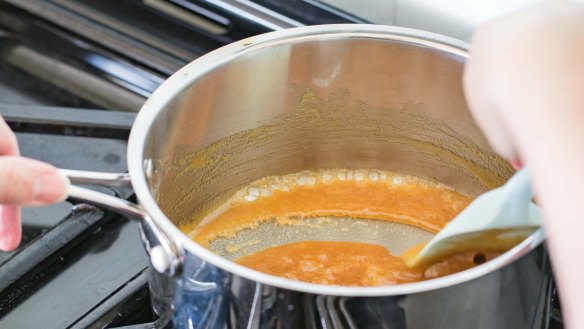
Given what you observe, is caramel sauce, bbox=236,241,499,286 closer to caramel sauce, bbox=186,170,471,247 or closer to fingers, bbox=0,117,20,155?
caramel sauce, bbox=186,170,471,247

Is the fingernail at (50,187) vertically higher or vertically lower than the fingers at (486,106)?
lower

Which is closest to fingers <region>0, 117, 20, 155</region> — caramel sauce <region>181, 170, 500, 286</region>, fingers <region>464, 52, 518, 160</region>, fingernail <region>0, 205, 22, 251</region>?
fingernail <region>0, 205, 22, 251</region>

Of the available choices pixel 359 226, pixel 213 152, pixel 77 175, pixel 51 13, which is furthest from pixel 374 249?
→ pixel 51 13

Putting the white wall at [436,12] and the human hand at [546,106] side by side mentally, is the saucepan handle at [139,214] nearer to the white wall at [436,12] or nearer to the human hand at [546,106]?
the human hand at [546,106]

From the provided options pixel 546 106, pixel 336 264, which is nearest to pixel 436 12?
pixel 336 264

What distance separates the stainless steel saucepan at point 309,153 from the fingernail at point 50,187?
0.02 meters

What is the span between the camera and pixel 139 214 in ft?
1.53

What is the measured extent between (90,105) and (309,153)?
220 mm

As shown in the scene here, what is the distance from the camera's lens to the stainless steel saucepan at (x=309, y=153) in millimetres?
434

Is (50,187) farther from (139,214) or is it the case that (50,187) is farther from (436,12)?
(436,12)

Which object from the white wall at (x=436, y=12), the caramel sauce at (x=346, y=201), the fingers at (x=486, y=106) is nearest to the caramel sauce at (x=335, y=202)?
the caramel sauce at (x=346, y=201)

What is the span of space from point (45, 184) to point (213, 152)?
0.74 ft

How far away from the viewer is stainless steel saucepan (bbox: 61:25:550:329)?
434 mm

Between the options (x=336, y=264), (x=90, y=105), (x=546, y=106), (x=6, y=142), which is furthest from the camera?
(x=90, y=105)
